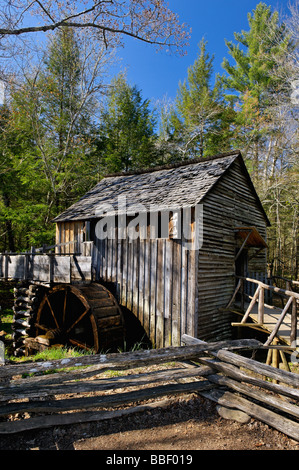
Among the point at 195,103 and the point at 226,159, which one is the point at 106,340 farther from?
the point at 195,103

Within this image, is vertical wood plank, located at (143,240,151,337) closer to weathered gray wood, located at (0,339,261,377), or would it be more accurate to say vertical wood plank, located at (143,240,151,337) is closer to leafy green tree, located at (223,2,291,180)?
weathered gray wood, located at (0,339,261,377)

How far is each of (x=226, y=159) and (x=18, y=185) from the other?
1255cm

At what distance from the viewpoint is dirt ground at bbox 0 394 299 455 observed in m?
2.66

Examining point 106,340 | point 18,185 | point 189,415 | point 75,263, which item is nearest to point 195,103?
point 18,185

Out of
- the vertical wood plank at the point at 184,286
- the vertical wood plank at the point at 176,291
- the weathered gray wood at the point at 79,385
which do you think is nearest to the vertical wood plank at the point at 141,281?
the vertical wood plank at the point at 176,291

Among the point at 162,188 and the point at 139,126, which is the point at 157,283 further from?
the point at 139,126

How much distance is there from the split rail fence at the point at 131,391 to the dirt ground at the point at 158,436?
0.08 m

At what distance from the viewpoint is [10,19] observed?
8055 millimetres

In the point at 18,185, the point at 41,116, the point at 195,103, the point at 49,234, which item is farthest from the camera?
the point at 195,103

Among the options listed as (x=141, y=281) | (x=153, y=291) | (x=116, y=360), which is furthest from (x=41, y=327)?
(x=116, y=360)

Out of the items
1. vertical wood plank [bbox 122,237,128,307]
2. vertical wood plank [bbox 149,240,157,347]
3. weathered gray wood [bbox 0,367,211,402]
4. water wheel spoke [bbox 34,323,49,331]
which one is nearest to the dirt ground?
weathered gray wood [bbox 0,367,211,402]

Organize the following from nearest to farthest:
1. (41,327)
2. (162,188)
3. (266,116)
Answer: (162,188), (41,327), (266,116)

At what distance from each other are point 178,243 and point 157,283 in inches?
53.1

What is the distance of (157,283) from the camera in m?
7.67
